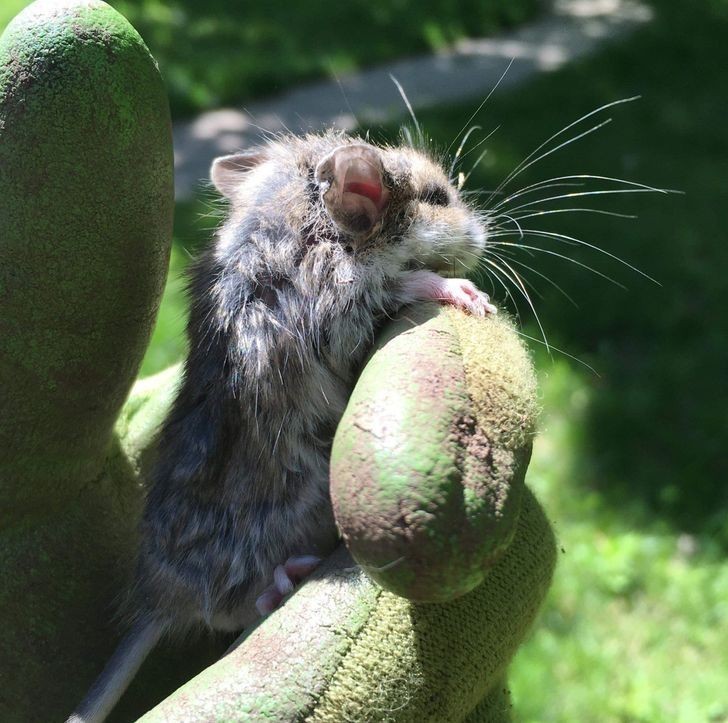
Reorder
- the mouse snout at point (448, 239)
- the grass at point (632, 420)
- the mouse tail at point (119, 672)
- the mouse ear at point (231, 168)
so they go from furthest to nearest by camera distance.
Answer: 1. the grass at point (632, 420)
2. the mouse ear at point (231, 168)
3. the mouse snout at point (448, 239)
4. the mouse tail at point (119, 672)

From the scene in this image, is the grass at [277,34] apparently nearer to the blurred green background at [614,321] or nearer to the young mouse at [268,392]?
the blurred green background at [614,321]

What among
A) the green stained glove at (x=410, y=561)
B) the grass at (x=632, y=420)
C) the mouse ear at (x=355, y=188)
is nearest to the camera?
the green stained glove at (x=410, y=561)

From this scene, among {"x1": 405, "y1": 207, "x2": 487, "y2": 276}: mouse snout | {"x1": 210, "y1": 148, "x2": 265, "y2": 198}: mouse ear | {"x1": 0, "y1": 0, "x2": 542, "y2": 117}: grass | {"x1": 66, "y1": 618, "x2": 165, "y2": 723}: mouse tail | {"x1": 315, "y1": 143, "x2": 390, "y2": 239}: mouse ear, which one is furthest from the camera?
{"x1": 0, "y1": 0, "x2": 542, "y2": 117}: grass

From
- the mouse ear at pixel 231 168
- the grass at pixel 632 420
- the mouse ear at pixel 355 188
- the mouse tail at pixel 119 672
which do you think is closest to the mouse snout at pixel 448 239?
the mouse ear at pixel 355 188

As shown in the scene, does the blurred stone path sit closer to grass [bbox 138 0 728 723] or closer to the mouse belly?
grass [bbox 138 0 728 723]

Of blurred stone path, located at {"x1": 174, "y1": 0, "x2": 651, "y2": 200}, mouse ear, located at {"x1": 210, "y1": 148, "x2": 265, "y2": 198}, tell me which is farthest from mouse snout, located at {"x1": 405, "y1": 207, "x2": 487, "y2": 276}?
blurred stone path, located at {"x1": 174, "y1": 0, "x2": 651, "y2": 200}

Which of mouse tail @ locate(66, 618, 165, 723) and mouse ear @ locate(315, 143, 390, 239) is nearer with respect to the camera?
mouse tail @ locate(66, 618, 165, 723)

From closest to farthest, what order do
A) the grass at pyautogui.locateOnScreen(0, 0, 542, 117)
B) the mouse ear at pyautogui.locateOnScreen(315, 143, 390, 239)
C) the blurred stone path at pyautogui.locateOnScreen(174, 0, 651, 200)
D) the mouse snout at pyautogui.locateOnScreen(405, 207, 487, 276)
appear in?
the mouse ear at pyautogui.locateOnScreen(315, 143, 390, 239), the mouse snout at pyautogui.locateOnScreen(405, 207, 487, 276), the blurred stone path at pyautogui.locateOnScreen(174, 0, 651, 200), the grass at pyautogui.locateOnScreen(0, 0, 542, 117)

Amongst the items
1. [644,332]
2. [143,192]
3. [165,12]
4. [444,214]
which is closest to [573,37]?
[165,12]

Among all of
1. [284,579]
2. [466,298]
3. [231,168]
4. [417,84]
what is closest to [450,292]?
[466,298]
